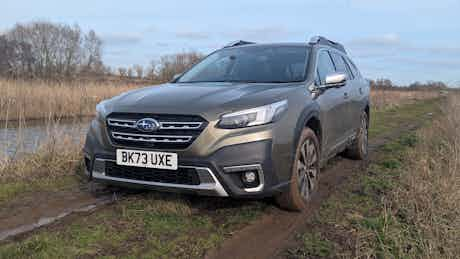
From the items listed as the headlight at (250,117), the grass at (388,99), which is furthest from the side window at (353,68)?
the grass at (388,99)

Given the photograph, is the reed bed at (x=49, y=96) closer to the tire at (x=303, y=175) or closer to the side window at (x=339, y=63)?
the side window at (x=339, y=63)

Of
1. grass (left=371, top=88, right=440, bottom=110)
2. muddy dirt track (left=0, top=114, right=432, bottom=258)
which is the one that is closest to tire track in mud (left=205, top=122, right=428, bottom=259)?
muddy dirt track (left=0, top=114, right=432, bottom=258)

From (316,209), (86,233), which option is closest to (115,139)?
(86,233)

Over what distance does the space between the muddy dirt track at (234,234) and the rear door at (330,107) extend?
22.2 inches

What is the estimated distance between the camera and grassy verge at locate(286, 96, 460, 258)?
2.73 meters

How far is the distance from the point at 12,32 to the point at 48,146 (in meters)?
44.8

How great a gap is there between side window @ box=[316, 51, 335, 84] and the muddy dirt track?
1.29 m

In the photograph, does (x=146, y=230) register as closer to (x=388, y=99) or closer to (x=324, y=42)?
(x=324, y=42)

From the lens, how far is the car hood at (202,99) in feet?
10.4

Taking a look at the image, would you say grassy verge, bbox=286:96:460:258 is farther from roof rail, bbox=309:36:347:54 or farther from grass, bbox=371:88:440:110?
grass, bbox=371:88:440:110

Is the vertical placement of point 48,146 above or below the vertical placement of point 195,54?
below

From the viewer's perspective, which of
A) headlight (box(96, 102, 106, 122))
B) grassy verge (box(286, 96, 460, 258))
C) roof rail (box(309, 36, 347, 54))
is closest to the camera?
grassy verge (box(286, 96, 460, 258))

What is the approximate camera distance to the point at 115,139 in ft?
11.1

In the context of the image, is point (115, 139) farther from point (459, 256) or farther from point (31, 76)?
point (31, 76)
